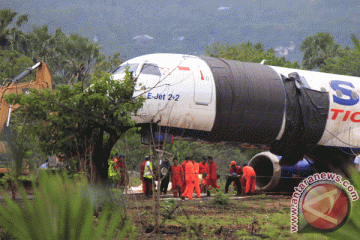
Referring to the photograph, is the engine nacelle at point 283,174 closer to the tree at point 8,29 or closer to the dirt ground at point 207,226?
the dirt ground at point 207,226

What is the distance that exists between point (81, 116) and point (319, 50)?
194ft

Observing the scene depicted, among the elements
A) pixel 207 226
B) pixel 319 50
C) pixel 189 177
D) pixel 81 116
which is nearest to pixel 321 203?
pixel 207 226

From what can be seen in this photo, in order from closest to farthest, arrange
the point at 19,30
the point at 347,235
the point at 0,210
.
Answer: the point at 347,235, the point at 0,210, the point at 19,30

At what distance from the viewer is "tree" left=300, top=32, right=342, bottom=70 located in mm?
60750

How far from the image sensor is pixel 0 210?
6.93ft

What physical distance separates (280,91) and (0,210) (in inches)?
505

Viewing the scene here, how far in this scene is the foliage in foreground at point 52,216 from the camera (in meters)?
2.02

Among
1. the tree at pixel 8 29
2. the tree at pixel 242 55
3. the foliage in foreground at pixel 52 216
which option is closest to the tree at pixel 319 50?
the tree at pixel 242 55

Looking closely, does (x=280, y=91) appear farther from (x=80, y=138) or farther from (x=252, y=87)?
(x=80, y=138)

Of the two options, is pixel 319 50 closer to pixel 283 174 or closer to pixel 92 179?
pixel 283 174

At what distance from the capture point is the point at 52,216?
2027 mm

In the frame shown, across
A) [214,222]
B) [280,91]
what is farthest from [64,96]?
[280,91]

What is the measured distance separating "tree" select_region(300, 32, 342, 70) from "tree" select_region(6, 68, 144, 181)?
186 feet

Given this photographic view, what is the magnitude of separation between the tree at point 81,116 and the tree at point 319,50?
56717 millimetres
